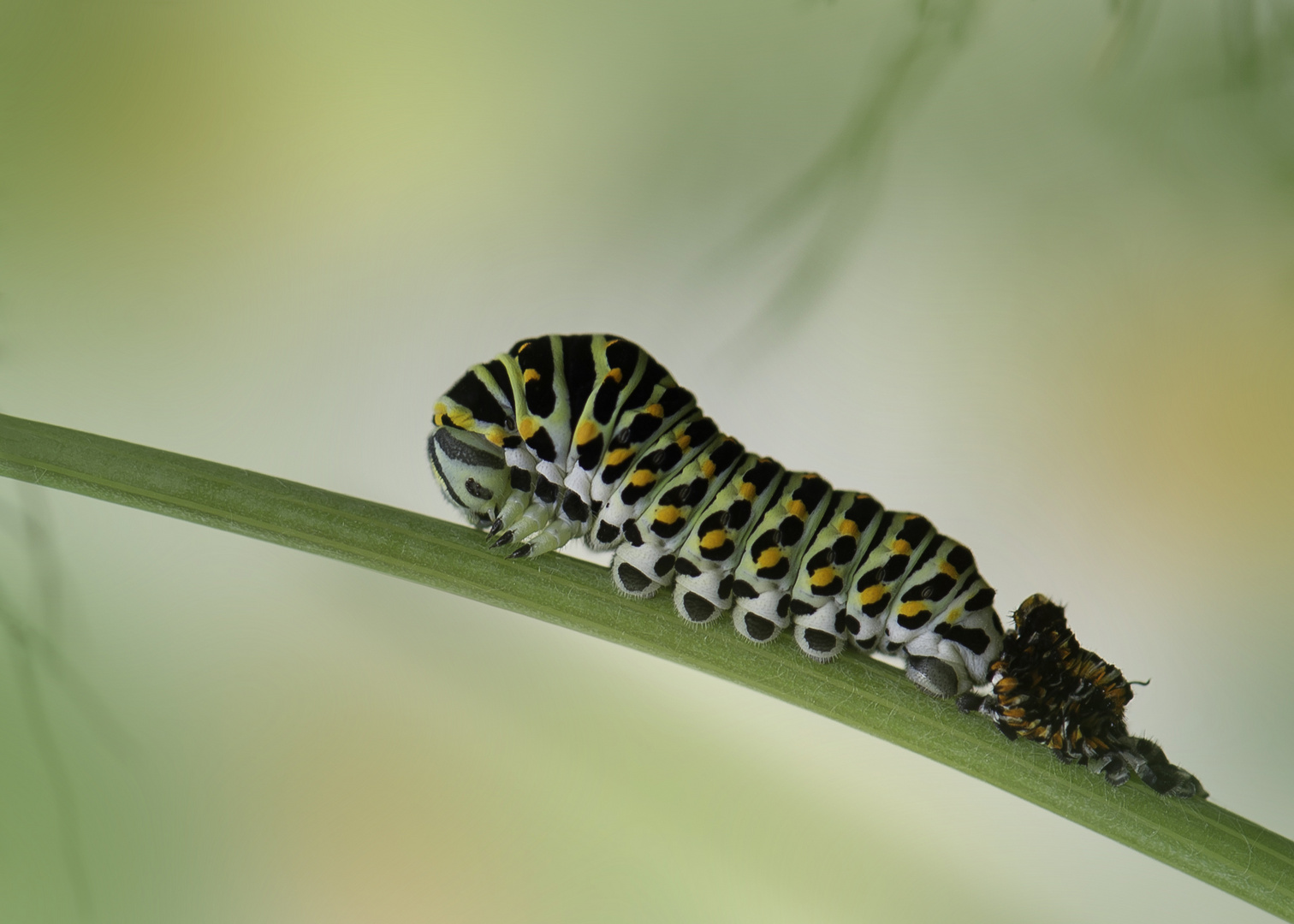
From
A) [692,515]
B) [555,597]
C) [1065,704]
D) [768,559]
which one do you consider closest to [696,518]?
[692,515]

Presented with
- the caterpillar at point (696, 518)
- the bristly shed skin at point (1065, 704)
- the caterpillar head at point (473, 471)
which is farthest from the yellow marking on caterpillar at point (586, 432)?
the bristly shed skin at point (1065, 704)

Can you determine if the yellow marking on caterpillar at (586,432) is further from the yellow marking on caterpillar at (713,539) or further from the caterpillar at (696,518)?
the yellow marking on caterpillar at (713,539)

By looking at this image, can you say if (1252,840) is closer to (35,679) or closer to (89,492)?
(89,492)

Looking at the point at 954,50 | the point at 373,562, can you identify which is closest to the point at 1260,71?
the point at 954,50

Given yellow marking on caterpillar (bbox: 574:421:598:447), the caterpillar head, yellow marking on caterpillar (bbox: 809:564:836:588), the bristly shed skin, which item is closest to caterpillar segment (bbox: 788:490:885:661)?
yellow marking on caterpillar (bbox: 809:564:836:588)

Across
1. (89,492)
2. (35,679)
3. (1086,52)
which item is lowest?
(35,679)

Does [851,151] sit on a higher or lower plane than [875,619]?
higher
